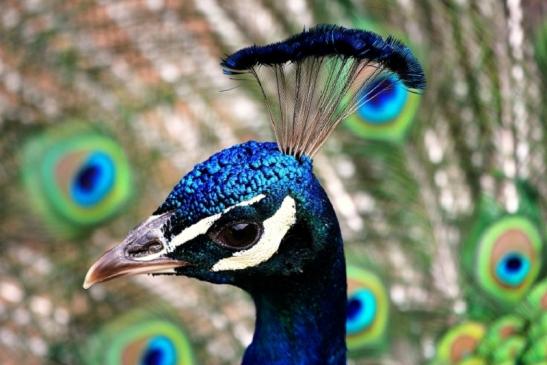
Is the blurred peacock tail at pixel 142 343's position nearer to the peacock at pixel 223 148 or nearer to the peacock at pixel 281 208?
the peacock at pixel 223 148

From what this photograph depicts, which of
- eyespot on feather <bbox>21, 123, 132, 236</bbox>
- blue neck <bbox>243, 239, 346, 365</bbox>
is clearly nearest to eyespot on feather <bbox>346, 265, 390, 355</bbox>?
eyespot on feather <bbox>21, 123, 132, 236</bbox>

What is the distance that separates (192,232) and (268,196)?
0.30 feet

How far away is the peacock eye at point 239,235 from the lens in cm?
99

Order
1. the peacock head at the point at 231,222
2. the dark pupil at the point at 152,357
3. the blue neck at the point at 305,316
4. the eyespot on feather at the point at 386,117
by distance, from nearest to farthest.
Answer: the peacock head at the point at 231,222 < the blue neck at the point at 305,316 < the dark pupil at the point at 152,357 < the eyespot on feather at the point at 386,117

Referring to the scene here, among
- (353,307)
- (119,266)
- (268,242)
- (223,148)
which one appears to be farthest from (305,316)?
(223,148)

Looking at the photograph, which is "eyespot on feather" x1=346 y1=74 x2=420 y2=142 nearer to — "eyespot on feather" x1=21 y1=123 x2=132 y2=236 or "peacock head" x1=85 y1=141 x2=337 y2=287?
"eyespot on feather" x1=21 y1=123 x2=132 y2=236

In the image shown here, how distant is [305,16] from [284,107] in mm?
892

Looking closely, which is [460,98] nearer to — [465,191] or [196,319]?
[465,191]

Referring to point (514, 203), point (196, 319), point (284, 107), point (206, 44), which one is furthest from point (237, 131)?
point (284, 107)

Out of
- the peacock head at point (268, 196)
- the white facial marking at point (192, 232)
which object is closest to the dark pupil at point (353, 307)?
the peacock head at point (268, 196)

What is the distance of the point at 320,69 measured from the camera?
1064 millimetres

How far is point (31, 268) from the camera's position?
1920mm

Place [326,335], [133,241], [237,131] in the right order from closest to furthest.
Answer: [133,241] < [326,335] < [237,131]

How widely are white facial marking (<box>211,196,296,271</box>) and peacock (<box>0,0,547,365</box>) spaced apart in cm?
79
